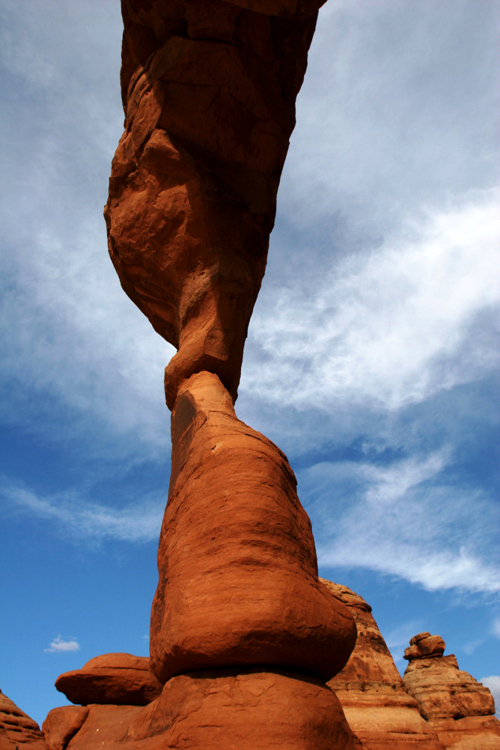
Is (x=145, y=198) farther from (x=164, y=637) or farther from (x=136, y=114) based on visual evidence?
(x=164, y=637)

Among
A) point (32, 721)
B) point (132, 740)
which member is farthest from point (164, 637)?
point (32, 721)

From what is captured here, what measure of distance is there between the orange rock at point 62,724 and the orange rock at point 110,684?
0.33 ft

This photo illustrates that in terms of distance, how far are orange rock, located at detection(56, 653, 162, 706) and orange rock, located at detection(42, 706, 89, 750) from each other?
Result: 0.10 meters

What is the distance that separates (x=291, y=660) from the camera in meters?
2.45

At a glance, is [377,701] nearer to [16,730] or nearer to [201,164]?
[16,730]

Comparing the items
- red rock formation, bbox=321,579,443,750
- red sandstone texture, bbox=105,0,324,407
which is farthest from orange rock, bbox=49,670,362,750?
red rock formation, bbox=321,579,443,750

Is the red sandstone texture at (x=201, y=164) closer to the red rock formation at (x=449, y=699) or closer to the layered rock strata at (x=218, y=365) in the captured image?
the layered rock strata at (x=218, y=365)

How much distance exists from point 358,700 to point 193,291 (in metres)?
7.10

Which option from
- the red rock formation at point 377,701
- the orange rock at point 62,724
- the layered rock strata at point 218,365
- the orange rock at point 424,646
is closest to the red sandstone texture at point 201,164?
the layered rock strata at point 218,365

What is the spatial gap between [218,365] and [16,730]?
10.4 ft

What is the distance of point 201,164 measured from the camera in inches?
210

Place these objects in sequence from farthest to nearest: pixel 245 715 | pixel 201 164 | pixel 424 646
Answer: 1. pixel 424 646
2. pixel 201 164
3. pixel 245 715

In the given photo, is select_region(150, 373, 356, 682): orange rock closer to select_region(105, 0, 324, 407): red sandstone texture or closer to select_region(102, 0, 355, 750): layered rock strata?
select_region(102, 0, 355, 750): layered rock strata

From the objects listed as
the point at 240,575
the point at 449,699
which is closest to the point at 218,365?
the point at 240,575
